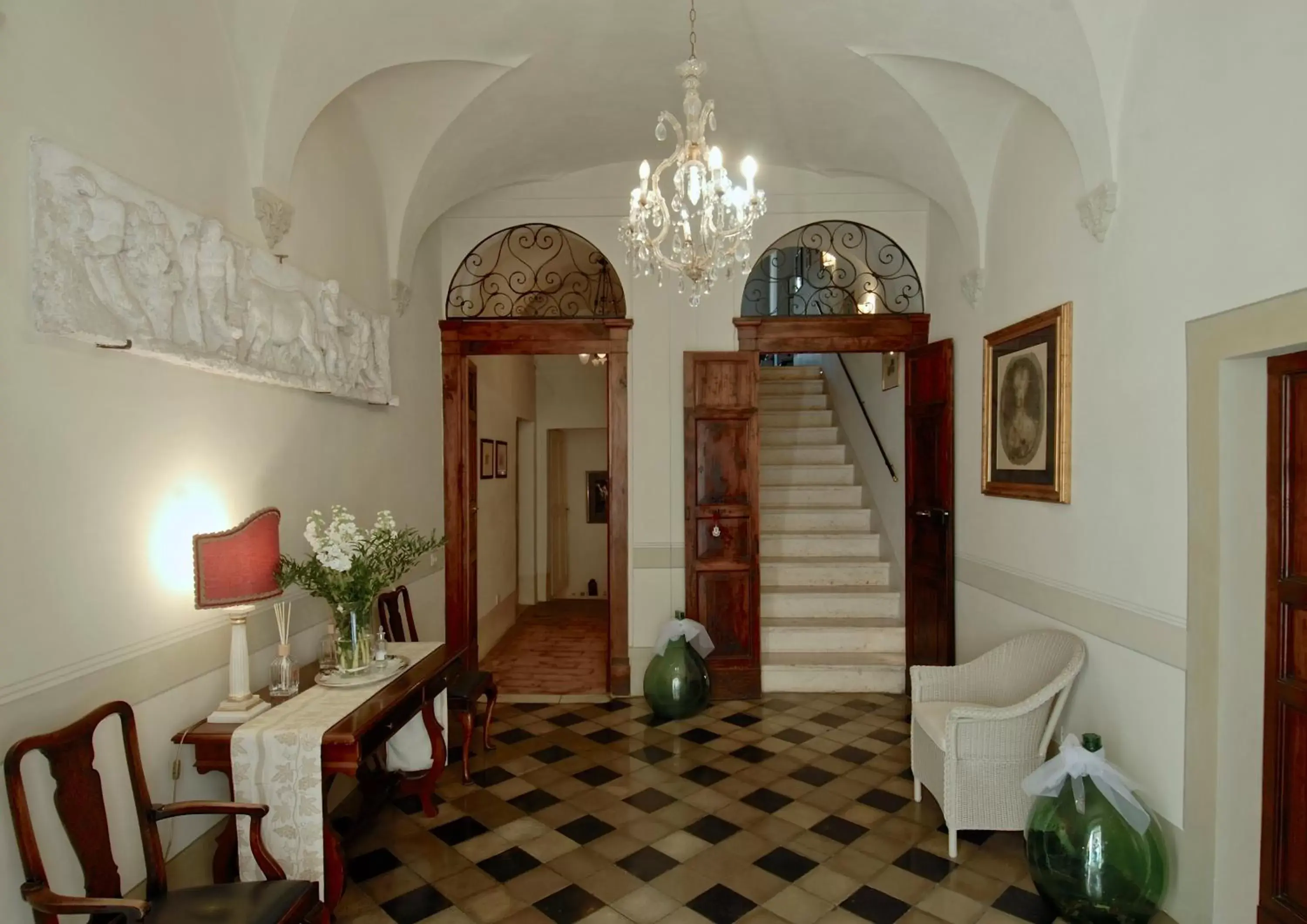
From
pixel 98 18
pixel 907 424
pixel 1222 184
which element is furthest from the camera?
pixel 907 424

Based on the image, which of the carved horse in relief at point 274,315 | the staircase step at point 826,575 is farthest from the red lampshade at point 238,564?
the staircase step at point 826,575

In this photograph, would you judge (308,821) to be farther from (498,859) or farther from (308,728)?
(498,859)

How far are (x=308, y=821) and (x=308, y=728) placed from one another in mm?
322

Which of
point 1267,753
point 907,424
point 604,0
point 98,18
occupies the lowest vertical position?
point 1267,753

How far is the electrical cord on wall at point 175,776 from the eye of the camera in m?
2.67

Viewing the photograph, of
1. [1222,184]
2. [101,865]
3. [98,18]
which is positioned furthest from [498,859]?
[1222,184]

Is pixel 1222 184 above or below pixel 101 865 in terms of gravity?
above

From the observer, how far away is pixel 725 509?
18.7ft

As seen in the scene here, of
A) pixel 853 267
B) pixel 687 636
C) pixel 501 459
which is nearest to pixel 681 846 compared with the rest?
pixel 687 636

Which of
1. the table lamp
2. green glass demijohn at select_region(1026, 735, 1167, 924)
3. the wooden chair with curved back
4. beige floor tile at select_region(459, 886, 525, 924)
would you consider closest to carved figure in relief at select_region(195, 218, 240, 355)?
the table lamp

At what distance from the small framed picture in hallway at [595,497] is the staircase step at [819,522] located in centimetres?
423

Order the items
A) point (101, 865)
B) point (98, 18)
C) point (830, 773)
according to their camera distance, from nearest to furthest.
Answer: point (101, 865) → point (98, 18) → point (830, 773)

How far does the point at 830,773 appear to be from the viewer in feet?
14.3

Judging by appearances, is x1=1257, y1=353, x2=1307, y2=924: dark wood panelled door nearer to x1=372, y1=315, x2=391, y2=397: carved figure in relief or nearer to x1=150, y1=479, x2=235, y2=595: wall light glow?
x1=150, y1=479, x2=235, y2=595: wall light glow
